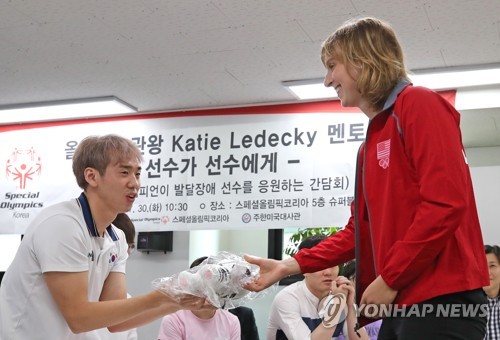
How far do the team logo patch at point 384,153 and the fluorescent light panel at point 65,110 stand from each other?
11.7 feet

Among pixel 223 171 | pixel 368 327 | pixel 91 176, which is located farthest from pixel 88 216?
pixel 223 171

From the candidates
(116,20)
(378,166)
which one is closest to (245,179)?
(116,20)

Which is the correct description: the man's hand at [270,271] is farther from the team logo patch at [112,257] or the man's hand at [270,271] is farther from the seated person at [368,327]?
the seated person at [368,327]

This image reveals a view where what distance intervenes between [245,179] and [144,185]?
0.84 meters

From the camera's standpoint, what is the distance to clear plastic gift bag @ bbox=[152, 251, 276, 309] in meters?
1.75

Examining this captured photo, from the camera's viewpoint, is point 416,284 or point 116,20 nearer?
point 416,284

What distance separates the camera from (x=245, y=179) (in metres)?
4.69

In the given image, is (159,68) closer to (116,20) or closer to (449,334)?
(116,20)

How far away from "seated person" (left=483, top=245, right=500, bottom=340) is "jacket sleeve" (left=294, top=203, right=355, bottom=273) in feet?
6.67

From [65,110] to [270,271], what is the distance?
3639 mm

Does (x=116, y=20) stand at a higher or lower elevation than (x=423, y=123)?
higher

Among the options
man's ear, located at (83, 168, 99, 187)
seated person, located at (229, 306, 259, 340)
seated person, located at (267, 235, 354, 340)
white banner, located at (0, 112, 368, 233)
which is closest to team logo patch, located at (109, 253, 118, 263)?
man's ear, located at (83, 168, 99, 187)

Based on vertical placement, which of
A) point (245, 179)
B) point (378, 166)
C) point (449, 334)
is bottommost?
point (449, 334)

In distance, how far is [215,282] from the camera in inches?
68.7
